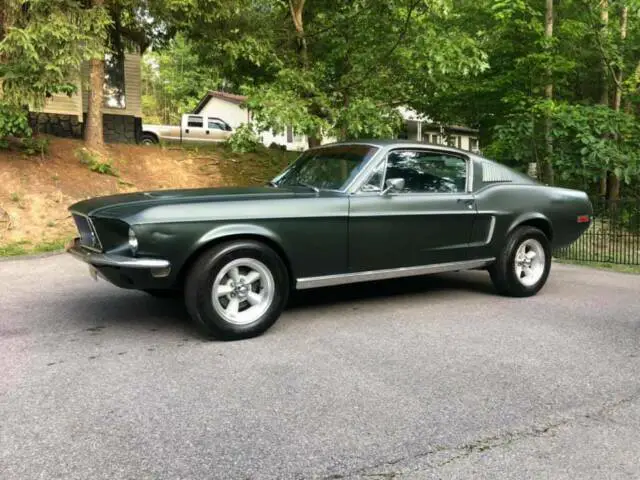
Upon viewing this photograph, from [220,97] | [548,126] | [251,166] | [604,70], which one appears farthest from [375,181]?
[220,97]

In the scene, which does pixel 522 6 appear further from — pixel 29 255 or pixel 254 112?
pixel 29 255

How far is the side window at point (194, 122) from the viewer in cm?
2764

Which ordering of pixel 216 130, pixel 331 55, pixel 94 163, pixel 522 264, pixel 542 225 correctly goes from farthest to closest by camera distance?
pixel 216 130 → pixel 331 55 → pixel 94 163 → pixel 542 225 → pixel 522 264

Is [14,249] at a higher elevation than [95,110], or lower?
lower

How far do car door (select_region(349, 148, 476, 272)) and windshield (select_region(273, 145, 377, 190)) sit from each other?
190mm

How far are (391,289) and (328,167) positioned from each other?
67.3 inches

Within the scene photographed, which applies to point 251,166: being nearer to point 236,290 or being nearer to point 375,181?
point 375,181

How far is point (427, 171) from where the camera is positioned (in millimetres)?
5621

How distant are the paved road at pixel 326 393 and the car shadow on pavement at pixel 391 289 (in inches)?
7.3

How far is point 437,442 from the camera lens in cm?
282

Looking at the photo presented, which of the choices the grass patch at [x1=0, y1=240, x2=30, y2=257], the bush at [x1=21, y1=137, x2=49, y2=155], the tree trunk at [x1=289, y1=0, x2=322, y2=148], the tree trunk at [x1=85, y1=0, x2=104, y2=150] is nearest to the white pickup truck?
the tree trunk at [x1=289, y1=0, x2=322, y2=148]

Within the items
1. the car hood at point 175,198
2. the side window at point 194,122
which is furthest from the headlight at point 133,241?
the side window at point 194,122

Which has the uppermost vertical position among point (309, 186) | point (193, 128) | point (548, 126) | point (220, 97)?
point (220, 97)

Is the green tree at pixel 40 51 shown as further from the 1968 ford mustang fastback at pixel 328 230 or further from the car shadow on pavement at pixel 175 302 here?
the 1968 ford mustang fastback at pixel 328 230
